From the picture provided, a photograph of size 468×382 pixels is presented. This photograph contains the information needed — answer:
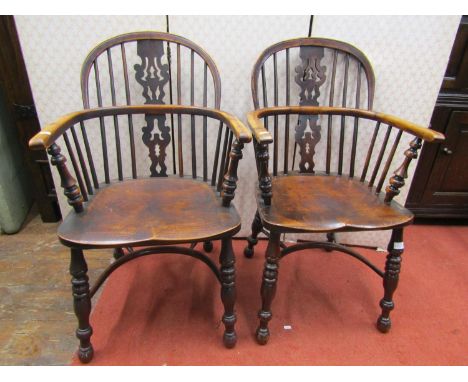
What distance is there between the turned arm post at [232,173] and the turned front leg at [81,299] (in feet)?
1.62

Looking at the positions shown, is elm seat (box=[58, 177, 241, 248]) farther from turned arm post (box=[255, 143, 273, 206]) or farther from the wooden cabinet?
the wooden cabinet

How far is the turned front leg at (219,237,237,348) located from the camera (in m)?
1.09

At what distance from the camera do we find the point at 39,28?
1379 millimetres

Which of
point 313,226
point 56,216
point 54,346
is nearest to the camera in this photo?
point 313,226

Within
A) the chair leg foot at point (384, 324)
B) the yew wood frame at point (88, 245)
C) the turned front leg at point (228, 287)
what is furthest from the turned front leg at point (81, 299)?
the chair leg foot at point (384, 324)

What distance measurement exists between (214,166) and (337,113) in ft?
1.95

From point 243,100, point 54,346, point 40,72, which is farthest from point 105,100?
point 54,346

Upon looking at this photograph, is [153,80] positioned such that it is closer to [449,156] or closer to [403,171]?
[403,171]

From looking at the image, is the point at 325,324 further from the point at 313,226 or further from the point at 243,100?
the point at 243,100

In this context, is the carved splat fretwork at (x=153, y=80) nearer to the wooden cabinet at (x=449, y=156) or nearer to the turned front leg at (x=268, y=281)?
the turned front leg at (x=268, y=281)

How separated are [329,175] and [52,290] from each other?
1353mm

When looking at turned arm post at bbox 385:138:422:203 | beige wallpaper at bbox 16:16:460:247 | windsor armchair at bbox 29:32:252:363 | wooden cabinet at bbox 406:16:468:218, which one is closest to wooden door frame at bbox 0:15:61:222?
beige wallpaper at bbox 16:16:460:247

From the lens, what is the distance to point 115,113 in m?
1.30

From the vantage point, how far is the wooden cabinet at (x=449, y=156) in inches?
65.6
